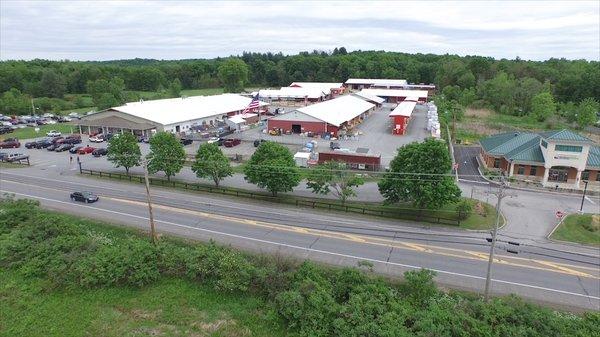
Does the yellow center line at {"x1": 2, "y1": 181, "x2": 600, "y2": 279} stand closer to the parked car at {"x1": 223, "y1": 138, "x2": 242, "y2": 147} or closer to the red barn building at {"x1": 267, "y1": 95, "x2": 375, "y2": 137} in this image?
the parked car at {"x1": 223, "y1": 138, "x2": 242, "y2": 147}

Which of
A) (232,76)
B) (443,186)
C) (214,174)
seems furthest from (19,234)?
(232,76)

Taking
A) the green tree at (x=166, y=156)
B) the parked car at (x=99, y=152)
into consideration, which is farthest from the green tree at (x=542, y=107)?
the parked car at (x=99, y=152)

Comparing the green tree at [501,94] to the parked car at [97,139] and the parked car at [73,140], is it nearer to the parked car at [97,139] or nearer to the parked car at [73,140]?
the parked car at [97,139]

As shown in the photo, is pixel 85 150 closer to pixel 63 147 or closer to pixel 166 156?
pixel 63 147

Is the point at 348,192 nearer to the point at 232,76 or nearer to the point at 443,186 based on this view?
the point at 443,186

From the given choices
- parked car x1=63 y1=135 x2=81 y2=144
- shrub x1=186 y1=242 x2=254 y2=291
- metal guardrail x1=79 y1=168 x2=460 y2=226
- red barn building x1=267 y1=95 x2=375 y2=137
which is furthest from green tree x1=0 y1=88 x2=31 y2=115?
shrub x1=186 y1=242 x2=254 y2=291
